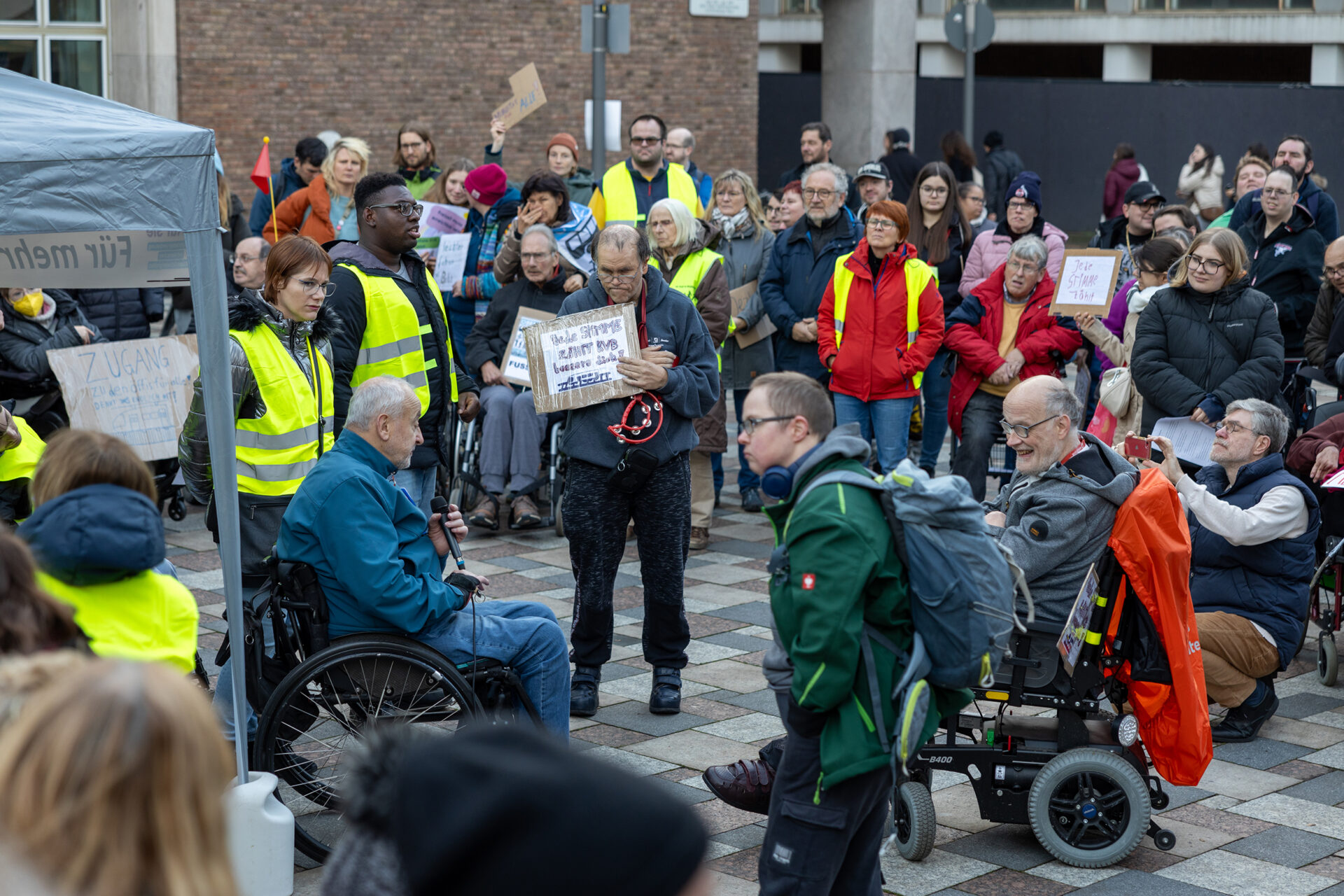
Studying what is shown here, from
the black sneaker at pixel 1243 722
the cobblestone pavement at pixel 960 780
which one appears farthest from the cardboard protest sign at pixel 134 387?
the black sneaker at pixel 1243 722

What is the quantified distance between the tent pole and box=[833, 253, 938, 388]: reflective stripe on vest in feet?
16.5

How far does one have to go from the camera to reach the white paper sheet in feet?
25.0

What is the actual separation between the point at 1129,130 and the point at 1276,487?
2416cm

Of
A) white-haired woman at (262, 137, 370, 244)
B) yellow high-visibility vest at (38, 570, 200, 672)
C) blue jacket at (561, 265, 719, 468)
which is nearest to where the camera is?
yellow high-visibility vest at (38, 570, 200, 672)

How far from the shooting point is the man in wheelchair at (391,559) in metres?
4.64

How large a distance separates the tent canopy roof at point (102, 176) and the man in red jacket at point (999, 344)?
5.51 m

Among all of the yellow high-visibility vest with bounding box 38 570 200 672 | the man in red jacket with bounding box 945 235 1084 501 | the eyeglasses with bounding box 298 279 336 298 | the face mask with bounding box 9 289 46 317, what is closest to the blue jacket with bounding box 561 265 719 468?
the eyeglasses with bounding box 298 279 336 298

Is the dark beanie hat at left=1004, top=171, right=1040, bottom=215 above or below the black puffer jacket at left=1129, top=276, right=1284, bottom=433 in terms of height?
above

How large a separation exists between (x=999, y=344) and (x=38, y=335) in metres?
5.66

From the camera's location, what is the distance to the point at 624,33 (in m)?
12.3

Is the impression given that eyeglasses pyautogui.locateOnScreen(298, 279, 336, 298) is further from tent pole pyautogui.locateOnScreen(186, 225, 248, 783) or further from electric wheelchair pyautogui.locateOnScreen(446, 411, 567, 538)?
electric wheelchair pyautogui.locateOnScreen(446, 411, 567, 538)

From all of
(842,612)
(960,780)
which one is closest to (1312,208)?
(960,780)

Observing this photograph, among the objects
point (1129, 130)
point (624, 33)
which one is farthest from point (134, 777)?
point (1129, 130)

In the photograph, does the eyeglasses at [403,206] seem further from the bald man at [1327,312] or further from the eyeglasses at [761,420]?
the bald man at [1327,312]
